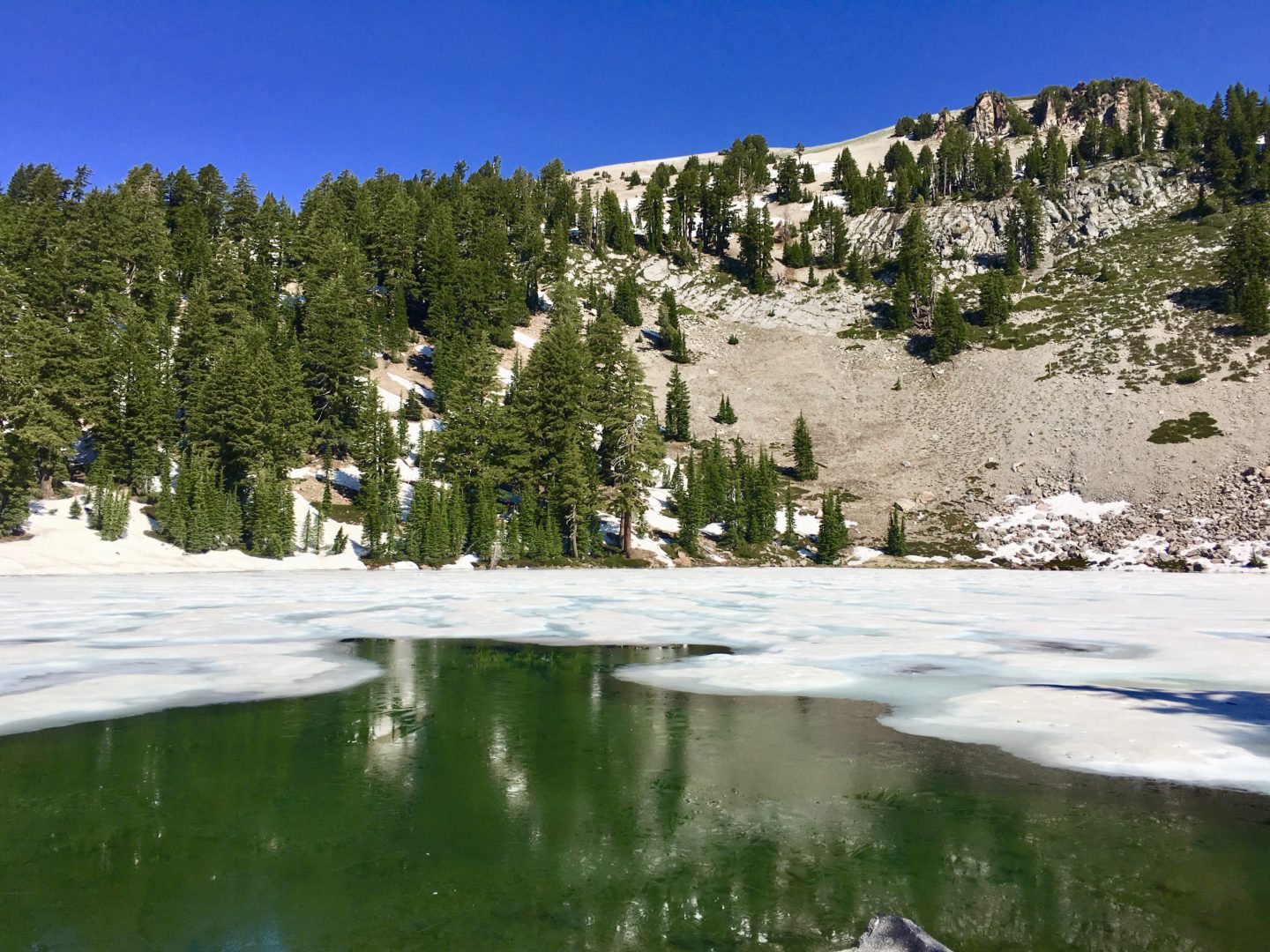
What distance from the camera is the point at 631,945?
3.73 m

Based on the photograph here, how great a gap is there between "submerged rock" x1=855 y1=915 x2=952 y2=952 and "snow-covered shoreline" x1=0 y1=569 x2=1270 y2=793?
3.93 meters

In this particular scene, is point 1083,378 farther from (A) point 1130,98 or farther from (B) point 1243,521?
(A) point 1130,98

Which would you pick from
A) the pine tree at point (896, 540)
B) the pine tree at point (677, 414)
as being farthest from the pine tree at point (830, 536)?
the pine tree at point (677, 414)

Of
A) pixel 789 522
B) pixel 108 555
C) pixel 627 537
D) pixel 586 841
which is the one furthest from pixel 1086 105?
pixel 586 841

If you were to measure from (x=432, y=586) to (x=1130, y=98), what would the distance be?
212156mm

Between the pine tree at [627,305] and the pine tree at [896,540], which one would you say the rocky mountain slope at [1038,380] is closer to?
the pine tree at [896,540]

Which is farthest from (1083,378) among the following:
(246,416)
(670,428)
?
(246,416)

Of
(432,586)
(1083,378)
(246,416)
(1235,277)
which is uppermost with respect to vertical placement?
(1235,277)

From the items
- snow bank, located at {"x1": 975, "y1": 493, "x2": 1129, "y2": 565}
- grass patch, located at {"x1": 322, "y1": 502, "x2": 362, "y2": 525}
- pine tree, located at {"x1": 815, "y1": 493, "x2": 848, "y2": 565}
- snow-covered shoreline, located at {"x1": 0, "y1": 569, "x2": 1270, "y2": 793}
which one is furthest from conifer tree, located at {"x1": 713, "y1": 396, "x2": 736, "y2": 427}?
snow-covered shoreline, located at {"x1": 0, "y1": 569, "x2": 1270, "y2": 793}

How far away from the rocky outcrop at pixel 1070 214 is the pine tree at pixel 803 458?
54578 mm

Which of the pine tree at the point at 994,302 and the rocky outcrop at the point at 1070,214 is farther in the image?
the rocky outcrop at the point at 1070,214

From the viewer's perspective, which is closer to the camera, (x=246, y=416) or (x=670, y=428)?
(x=246, y=416)

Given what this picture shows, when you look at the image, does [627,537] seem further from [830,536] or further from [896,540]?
[896,540]

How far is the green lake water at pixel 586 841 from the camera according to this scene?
3.93m
